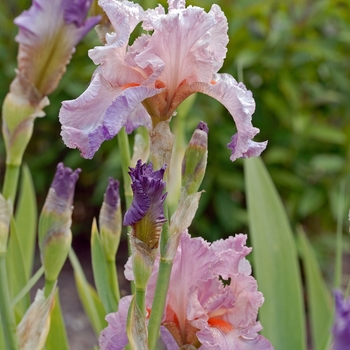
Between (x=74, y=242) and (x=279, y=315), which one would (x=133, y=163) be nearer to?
(x=279, y=315)

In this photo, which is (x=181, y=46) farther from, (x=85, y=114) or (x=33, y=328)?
(x=33, y=328)

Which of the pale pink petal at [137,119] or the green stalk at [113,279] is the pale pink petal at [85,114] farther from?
the green stalk at [113,279]

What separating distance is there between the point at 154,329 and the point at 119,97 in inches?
6.7

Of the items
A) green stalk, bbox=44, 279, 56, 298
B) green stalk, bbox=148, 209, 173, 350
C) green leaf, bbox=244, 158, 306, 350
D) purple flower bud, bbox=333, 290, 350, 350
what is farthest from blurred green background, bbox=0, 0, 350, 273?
purple flower bud, bbox=333, 290, 350, 350

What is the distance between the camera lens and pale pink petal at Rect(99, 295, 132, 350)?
436 mm

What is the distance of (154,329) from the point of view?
1.35ft

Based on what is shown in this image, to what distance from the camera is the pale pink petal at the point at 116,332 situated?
1.43 ft

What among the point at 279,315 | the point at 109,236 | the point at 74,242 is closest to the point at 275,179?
A: the point at 74,242

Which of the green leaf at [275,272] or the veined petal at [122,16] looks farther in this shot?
the green leaf at [275,272]

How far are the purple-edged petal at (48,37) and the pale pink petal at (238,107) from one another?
11cm

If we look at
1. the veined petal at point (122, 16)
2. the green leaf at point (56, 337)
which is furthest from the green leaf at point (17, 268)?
the veined petal at point (122, 16)

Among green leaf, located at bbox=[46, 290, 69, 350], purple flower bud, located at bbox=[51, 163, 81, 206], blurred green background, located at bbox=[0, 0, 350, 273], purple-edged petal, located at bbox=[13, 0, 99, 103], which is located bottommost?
green leaf, located at bbox=[46, 290, 69, 350]

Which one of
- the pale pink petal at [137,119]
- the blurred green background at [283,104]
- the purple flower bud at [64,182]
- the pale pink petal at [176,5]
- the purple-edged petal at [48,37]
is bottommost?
the purple flower bud at [64,182]

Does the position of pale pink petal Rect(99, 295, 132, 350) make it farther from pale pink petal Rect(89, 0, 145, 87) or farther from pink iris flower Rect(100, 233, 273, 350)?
pale pink petal Rect(89, 0, 145, 87)
